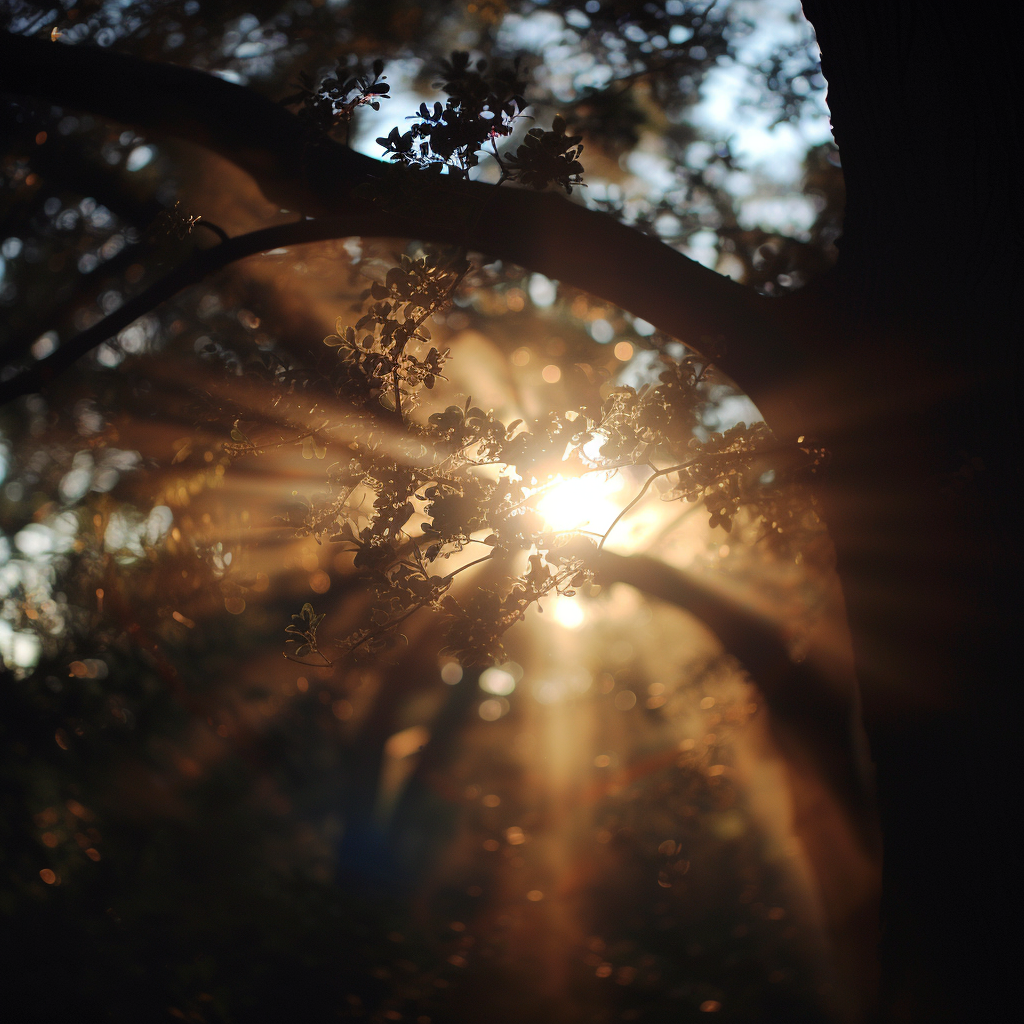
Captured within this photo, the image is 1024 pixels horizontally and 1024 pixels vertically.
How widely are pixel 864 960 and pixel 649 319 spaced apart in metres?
4.96

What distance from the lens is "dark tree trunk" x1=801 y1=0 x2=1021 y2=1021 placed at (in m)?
2.42

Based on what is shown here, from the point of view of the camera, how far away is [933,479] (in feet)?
8.48

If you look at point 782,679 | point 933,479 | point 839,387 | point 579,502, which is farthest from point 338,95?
point 782,679

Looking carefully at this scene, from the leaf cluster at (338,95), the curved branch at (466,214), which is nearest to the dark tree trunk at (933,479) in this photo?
the curved branch at (466,214)

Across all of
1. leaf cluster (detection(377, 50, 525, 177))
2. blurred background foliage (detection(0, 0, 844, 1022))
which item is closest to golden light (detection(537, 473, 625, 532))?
blurred background foliage (detection(0, 0, 844, 1022))

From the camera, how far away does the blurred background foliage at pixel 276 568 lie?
5441mm

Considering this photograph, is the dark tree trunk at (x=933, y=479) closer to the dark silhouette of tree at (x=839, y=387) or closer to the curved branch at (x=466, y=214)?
the dark silhouette of tree at (x=839, y=387)

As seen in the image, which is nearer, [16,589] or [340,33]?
[340,33]

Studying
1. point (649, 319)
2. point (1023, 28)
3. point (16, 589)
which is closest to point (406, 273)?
point (649, 319)

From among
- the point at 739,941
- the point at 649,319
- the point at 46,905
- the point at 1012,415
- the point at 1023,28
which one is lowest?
the point at 46,905

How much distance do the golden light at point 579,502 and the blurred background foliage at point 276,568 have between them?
61 millimetres

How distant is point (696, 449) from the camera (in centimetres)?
319

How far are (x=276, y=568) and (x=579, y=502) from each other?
5.11m

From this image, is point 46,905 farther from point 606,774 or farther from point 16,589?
point 606,774
